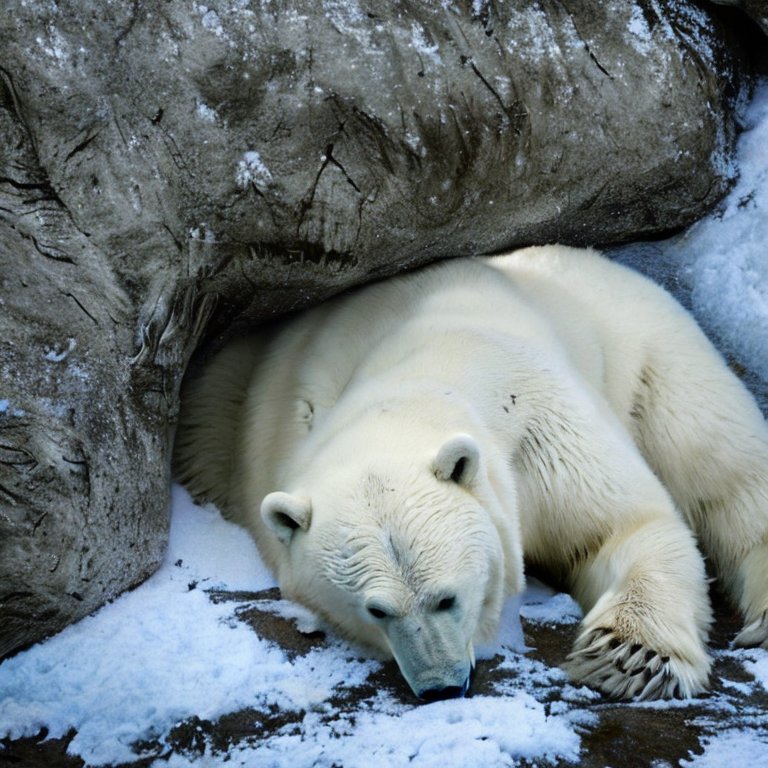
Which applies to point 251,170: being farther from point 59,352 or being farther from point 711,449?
point 711,449

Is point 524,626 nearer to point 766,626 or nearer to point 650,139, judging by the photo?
point 766,626

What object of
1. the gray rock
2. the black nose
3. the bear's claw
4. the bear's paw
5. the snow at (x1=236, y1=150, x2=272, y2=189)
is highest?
the gray rock

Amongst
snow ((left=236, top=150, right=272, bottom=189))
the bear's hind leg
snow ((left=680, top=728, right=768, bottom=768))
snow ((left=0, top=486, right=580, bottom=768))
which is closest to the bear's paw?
the bear's hind leg

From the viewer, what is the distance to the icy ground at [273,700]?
2.92 m

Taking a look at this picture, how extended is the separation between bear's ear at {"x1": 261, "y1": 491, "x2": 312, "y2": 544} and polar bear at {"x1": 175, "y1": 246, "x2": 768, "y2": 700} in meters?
0.01

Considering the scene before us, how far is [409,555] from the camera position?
326 cm

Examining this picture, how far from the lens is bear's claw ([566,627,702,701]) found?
3412mm

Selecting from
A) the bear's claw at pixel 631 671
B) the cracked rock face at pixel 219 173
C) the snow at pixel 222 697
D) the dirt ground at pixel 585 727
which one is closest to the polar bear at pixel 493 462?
the bear's claw at pixel 631 671

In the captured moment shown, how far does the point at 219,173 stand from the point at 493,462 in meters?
1.50

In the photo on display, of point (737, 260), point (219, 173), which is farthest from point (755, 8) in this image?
point (219, 173)

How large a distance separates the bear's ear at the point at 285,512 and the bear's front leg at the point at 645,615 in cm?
103

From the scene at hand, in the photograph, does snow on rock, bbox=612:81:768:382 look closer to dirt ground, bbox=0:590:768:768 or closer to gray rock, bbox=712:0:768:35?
gray rock, bbox=712:0:768:35

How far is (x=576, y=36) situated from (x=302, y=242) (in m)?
1.60

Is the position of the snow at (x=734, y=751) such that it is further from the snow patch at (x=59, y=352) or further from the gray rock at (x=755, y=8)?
the gray rock at (x=755, y=8)
